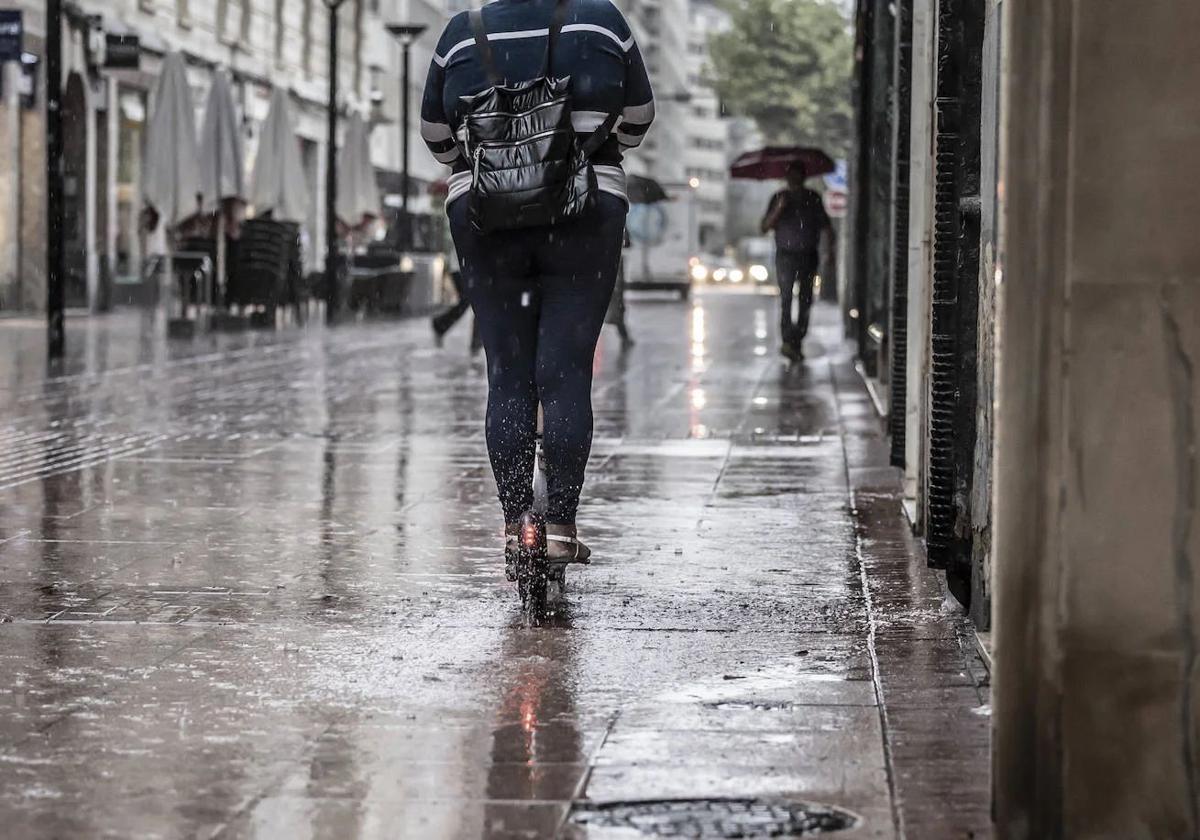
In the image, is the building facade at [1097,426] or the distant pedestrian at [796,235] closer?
the building facade at [1097,426]

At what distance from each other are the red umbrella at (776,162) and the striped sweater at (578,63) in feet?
62.2

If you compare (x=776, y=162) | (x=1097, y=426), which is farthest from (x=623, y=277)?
(x=1097, y=426)

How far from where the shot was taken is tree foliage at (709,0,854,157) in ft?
246


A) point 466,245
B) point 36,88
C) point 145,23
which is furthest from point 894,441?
point 145,23

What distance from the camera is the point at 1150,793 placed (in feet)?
12.5

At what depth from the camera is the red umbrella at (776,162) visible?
87.8 feet

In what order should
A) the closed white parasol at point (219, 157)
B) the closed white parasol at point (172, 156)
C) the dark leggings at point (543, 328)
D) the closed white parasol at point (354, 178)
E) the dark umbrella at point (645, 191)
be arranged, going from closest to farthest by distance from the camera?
the dark leggings at point (543, 328), the dark umbrella at point (645, 191), the closed white parasol at point (172, 156), the closed white parasol at point (219, 157), the closed white parasol at point (354, 178)

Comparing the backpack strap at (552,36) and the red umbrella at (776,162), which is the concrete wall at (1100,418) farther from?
the red umbrella at (776,162)

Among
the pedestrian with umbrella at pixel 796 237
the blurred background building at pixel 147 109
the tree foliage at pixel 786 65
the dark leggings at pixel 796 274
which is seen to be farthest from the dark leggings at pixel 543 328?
the tree foliage at pixel 786 65

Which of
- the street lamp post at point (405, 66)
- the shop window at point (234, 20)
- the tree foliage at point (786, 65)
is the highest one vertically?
the tree foliage at point (786, 65)

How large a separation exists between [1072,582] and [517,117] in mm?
2894

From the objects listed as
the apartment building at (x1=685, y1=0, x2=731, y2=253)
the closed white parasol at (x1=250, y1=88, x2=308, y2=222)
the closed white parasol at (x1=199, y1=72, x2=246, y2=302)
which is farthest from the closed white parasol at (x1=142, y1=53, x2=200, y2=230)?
the apartment building at (x1=685, y1=0, x2=731, y2=253)

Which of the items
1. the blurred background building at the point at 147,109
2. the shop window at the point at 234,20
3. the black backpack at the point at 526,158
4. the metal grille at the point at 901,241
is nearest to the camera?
the black backpack at the point at 526,158

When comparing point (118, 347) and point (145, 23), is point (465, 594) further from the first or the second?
point (145, 23)
